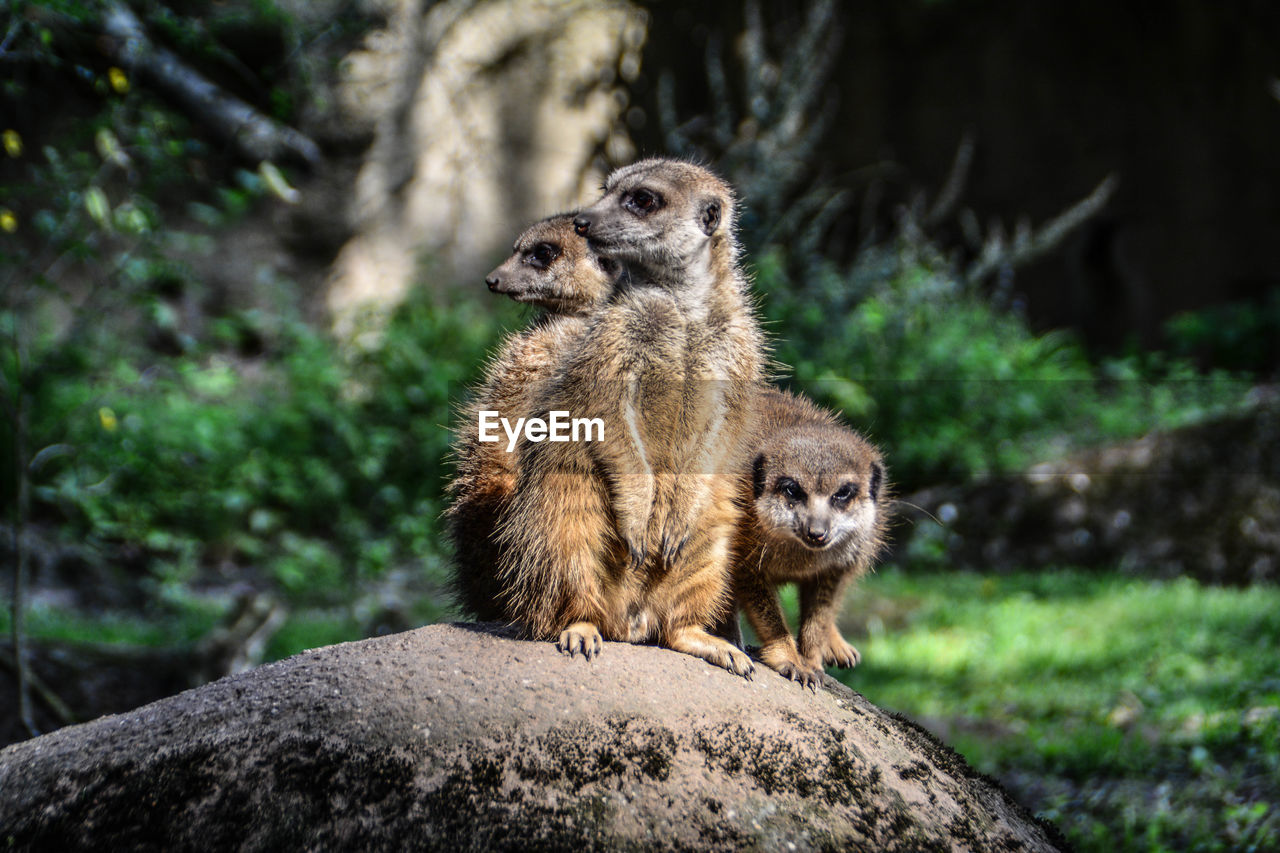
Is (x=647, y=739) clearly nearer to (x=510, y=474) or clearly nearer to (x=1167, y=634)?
(x=510, y=474)

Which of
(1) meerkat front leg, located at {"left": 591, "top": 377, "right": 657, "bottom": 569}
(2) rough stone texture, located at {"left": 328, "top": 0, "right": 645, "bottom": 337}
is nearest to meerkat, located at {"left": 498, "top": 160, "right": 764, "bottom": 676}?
(1) meerkat front leg, located at {"left": 591, "top": 377, "right": 657, "bottom": 569}

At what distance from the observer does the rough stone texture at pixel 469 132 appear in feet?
32.1

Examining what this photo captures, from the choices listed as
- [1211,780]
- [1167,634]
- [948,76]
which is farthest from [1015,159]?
[1211,780]

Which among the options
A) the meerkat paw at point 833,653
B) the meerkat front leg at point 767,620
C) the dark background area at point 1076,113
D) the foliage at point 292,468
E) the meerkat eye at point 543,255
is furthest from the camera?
the dark background area at point 1076,113

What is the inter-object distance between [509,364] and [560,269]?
1.21ft

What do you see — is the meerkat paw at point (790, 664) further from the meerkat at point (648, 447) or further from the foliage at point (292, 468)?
the foliage at point (292, 468)

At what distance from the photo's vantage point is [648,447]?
2.55 m

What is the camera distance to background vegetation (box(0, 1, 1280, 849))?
4637 mm

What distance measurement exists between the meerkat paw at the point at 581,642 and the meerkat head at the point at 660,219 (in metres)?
0.96

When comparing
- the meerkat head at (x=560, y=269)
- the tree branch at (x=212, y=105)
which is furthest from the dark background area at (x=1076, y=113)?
the meerkat head at (x=560, y=269)

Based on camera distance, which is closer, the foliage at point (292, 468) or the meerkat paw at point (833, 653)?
the meerkat paw at point (833, 653)

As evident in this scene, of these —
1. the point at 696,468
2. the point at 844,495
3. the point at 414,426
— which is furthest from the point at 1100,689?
the point at 414,426

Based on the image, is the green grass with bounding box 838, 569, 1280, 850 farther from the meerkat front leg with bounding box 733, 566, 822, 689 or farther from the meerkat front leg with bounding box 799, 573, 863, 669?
the meerkat front leg with bounding box 733, 566, 822, 689

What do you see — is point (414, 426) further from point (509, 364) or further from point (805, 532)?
point (805, 532)
